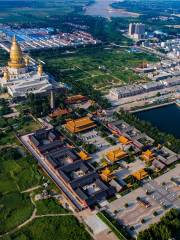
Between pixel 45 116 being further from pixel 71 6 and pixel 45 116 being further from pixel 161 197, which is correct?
pixel 71 6

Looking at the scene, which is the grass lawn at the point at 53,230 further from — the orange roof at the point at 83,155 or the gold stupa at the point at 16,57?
the gold stupa at the point at 16,57

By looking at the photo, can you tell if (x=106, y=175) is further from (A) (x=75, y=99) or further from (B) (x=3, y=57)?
(B) (x=3, y=57)

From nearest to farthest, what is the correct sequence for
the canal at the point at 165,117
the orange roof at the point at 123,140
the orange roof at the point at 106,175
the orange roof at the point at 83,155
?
the orange roof at the point at 106,175 → the orange roof at the point at 83,155 → the orange roof at the point at 123,140 → the canal at the point at 165,117

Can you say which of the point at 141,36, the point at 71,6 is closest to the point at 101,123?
the point at 141,36

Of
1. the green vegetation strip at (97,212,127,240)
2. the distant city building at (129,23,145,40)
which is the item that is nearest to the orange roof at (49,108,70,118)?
the green vegetation strip at (97,212,127,240)

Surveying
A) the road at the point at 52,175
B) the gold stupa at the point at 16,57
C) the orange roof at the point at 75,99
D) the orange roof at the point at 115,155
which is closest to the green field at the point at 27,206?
the road at the point at 52,175

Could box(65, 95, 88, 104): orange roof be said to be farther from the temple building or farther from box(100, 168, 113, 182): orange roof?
box(100, 168, 113, 182): orange roof
